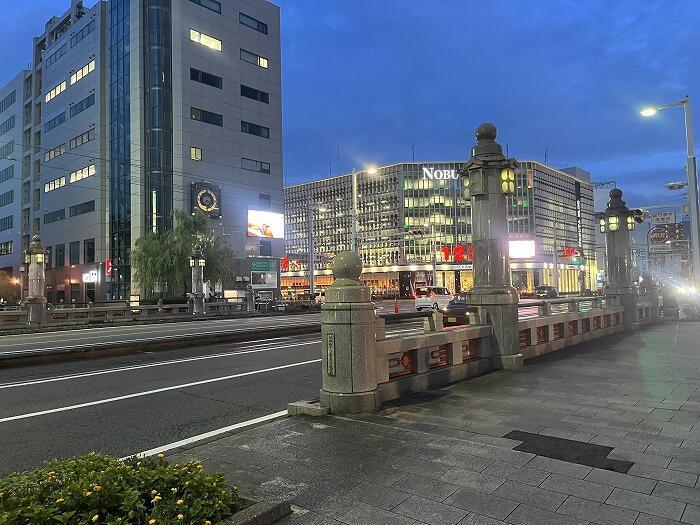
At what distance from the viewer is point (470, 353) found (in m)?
10.1

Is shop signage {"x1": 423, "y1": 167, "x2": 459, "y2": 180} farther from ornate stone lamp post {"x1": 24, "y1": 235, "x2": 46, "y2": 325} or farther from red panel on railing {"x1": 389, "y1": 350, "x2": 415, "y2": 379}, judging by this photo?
red panel on railing {"x1": 389, "y1": 350, "x2": 415, "y2": 379}

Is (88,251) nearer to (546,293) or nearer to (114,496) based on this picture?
(546,293)

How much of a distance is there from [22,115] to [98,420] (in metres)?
92.8

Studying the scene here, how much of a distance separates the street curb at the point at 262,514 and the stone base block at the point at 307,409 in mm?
2855

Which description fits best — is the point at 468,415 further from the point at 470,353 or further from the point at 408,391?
the point at 470,353

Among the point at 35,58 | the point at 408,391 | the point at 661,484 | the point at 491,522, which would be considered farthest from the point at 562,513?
the point at 35,58

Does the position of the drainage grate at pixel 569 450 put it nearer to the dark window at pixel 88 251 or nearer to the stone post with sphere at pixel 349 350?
the stone post with sphere at pixel 349 350

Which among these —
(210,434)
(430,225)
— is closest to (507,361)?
(210,434)

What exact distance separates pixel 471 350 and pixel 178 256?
40.1m

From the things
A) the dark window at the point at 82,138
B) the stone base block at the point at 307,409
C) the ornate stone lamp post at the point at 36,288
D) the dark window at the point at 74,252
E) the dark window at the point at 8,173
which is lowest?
the stone base block at the point at 307,409

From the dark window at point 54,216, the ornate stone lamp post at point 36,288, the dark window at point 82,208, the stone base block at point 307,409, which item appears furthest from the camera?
the dark window at point 54,216

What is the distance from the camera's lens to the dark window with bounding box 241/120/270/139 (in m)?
61.3

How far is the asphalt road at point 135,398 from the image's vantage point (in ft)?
20.7

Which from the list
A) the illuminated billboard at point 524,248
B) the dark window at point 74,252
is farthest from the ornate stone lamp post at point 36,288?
the illuminated billboard at point 524,248
